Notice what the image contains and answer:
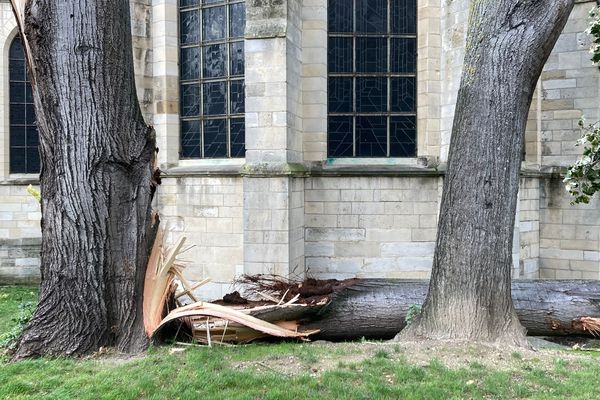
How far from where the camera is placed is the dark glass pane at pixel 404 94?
9461mm

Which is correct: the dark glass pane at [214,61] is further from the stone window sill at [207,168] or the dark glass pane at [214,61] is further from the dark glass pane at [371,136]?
the dark glass pane at [371,136]

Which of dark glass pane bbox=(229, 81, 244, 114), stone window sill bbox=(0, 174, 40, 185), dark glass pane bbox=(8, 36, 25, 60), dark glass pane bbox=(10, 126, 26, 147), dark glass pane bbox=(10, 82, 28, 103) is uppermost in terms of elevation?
dark glass pane bbox=(8, 36, 25, 60)

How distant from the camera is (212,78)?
998 cm

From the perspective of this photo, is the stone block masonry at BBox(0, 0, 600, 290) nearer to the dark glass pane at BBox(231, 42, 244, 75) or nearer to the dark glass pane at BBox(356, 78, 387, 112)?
the dark glass pane at BBox(356, 78, 387, 112)

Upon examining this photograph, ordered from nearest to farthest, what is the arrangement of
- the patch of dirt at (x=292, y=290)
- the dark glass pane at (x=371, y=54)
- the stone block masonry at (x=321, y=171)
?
1. the patch of dirt at (x=292, y=290)
2. the stone block masonry at (x=321, y=171)
3. the dark glass pane at (x=371, y=54)

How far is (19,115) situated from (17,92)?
0.57 meters

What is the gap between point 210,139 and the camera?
10086 mm

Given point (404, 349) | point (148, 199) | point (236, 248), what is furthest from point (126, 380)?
point (236, 248)

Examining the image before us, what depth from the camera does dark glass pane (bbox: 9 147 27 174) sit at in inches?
531

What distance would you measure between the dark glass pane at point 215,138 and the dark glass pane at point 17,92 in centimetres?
618

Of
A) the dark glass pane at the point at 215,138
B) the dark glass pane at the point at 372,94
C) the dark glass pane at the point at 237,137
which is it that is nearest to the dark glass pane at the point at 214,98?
the dark glass pane at the point at 215,138

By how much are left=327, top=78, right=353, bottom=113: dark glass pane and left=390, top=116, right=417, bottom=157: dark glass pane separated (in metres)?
0.83

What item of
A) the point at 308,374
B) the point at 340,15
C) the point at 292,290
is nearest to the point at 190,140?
the point at 340,15

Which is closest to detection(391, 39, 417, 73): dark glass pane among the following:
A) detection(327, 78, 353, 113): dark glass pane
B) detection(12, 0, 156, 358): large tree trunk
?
detection(327, 78, 353, 113): dark glass pane
